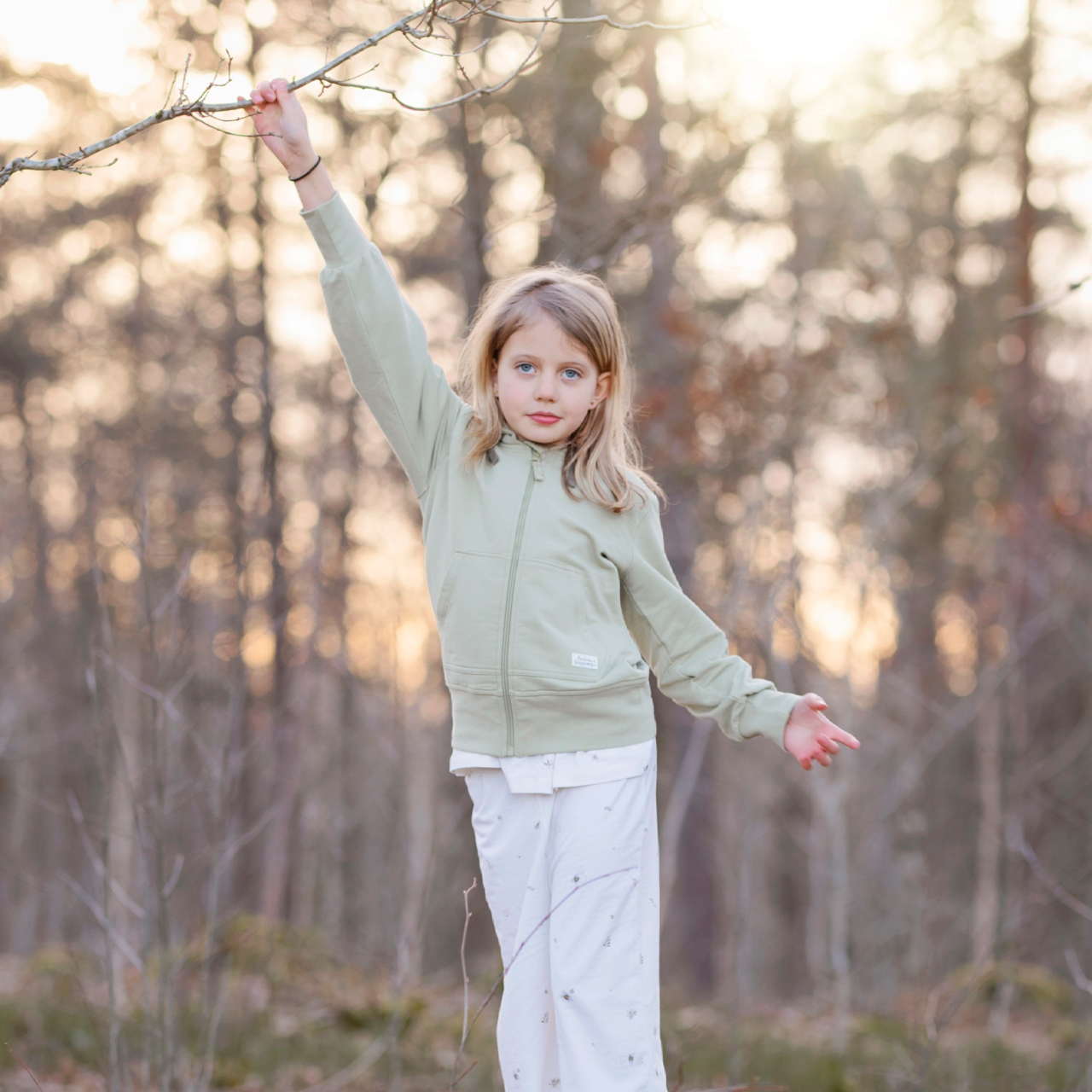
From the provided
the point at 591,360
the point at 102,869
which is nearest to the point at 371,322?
the point at 591,360

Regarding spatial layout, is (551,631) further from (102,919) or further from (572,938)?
(102,919)

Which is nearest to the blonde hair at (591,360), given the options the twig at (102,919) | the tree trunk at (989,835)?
the twig at (102,919)

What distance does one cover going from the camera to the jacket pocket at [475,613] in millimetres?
2104

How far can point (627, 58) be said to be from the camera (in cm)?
609

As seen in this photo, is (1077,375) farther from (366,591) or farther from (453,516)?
(453,516)

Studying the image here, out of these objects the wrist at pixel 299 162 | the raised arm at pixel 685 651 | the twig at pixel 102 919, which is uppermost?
the wrist at pixel 299 162

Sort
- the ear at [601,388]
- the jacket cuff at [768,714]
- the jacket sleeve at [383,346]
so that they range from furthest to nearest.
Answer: the ear at [601,388]
the jacket cuff at [768,714]
the jacket sleeve at [383,346]

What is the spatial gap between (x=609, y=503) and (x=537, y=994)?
37.0 inches

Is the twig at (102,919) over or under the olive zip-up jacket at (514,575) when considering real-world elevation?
under

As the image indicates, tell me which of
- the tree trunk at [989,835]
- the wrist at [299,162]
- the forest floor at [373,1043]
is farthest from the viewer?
the tree trunk at [989,835]

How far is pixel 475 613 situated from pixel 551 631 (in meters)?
0.15

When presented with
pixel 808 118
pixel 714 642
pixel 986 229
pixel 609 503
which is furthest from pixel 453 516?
pixel 986 229

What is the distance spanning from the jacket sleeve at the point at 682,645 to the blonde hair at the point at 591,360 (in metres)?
0.12

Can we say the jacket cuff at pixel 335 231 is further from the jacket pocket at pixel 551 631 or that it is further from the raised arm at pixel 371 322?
the jacket pocket at pixel 551 631
